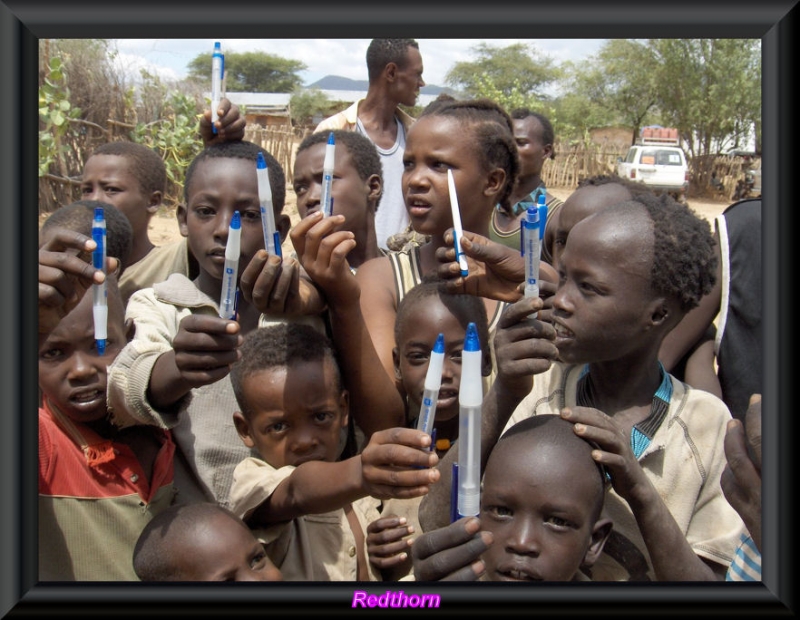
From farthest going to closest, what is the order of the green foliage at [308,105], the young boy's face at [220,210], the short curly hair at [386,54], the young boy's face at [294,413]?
the green foliage at [308,105] → the short curly hair at [386,54] → the young boy's face at [220,210] → the young boy's face at [294,413]

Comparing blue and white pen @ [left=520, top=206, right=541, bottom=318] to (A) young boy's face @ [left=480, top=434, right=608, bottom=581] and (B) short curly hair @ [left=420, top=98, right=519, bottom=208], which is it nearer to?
(A) young boy's face @ [left=480, top=434, right=608, bottom=581]

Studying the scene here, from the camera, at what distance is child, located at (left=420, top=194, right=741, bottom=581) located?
160 cm

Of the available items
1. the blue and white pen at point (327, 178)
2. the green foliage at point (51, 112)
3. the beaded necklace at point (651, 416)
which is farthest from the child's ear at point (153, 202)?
the green foliage at point (51, 112)

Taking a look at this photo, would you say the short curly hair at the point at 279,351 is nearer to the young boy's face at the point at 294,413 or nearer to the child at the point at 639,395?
the young boy's face at the point at 294,413

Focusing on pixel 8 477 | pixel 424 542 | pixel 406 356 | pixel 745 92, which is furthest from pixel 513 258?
pixel 745 92

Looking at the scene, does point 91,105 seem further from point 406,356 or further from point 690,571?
point 690,571

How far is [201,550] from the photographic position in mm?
1824

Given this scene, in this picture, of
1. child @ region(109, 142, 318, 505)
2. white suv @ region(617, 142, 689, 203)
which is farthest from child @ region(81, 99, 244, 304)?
white suv @ region(617, 142, 689, 203)

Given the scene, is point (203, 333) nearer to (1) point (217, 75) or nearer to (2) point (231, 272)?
(2) point (231, 272)

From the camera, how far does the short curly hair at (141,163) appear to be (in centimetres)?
344

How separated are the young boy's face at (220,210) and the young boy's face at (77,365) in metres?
0.48

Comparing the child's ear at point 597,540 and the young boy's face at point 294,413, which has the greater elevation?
the young boy's face at point 294,413

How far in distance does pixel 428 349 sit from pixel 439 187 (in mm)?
567

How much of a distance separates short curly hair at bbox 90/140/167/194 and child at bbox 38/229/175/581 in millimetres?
1506
